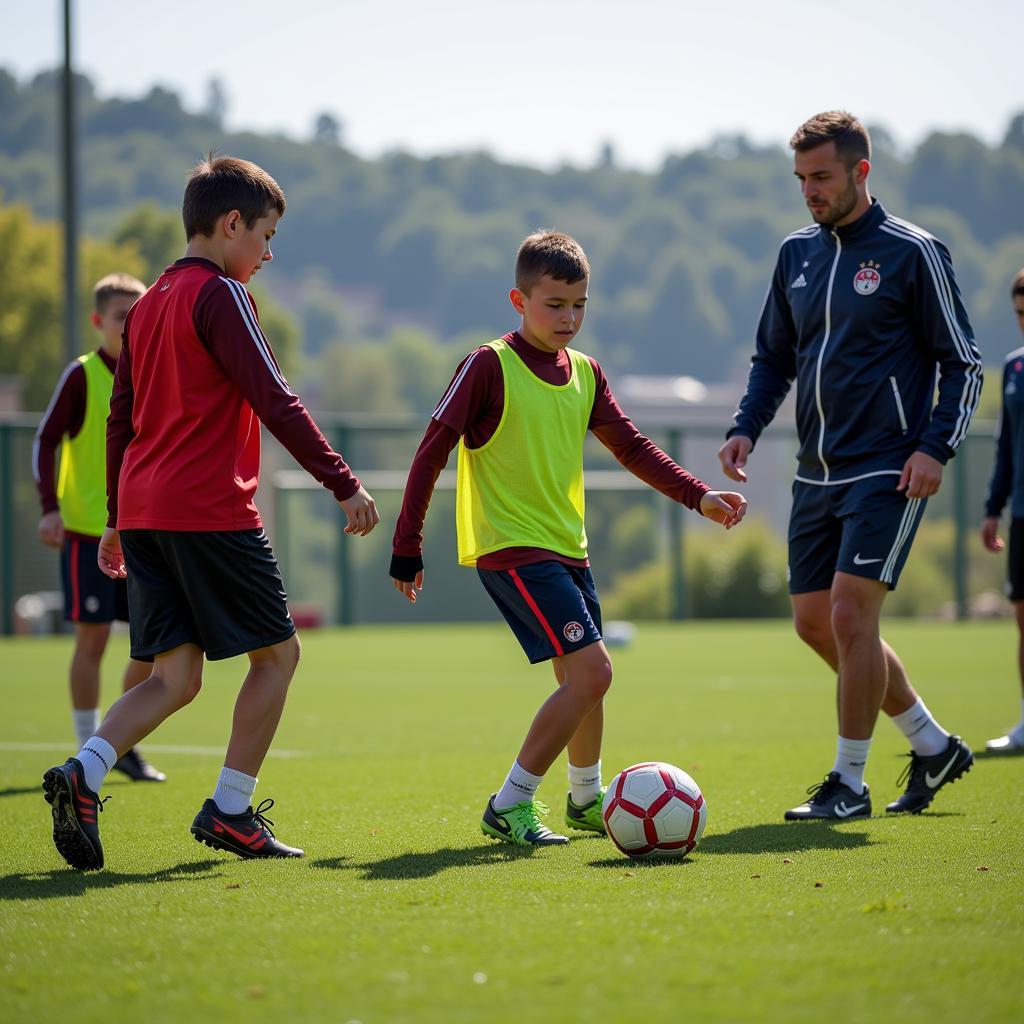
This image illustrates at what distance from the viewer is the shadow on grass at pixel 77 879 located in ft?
13.5

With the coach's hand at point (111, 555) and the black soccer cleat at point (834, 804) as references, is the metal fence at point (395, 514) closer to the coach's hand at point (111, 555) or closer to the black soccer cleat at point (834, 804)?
the coach's hand at point (111, 555)

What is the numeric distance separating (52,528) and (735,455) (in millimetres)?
3109

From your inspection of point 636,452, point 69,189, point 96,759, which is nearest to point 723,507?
point 636,452

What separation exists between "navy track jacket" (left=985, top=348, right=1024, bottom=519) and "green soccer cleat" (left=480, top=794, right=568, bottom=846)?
13.7ft

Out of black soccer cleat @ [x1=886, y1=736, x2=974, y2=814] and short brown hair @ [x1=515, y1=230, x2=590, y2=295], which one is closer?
short brown hair @ [x1=515, y1=230, x2=590, y2=295]

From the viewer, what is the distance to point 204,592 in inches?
182

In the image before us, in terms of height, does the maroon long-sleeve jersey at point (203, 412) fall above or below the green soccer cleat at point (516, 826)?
above

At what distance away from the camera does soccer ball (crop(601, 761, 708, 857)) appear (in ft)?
14.9

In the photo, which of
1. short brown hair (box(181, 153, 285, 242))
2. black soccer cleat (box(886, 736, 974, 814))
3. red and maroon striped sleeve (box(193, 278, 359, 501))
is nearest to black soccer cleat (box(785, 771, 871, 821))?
black soccer cleat (box(886, 736, 974, 814))

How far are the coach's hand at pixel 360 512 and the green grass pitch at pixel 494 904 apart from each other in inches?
38.0

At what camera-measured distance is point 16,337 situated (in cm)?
4741

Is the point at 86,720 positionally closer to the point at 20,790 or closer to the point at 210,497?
the point at 20,790

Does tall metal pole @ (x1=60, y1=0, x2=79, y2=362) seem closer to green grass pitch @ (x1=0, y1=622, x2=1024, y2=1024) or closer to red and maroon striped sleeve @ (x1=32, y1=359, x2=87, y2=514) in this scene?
green grass pitch @ (x1=0, y1=622, x2=1024, y2=1024)

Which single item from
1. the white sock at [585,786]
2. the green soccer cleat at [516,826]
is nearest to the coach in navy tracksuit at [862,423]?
the white sock at [585,786]
